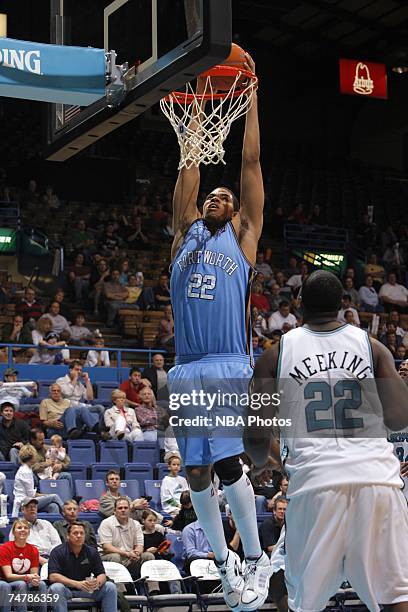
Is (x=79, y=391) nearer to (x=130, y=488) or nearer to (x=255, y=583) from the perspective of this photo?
(x=130, y=488)

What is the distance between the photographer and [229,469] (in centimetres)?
617

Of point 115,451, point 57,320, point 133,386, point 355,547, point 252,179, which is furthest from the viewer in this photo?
point 57,320

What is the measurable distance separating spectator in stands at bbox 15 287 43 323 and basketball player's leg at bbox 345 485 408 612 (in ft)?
40.3

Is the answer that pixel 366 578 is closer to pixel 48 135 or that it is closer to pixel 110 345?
pixel 48 135

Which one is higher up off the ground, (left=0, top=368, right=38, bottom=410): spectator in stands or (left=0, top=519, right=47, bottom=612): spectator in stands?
(left=0, top=368, right=38, bottom=410): spectator in stands

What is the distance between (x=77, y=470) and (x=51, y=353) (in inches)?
123

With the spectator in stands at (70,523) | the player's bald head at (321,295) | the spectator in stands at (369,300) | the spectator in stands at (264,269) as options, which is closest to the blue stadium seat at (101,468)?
the spectator in stands at (70,523)

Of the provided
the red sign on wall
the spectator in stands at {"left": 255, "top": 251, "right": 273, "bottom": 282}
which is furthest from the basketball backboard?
the red sign on wall

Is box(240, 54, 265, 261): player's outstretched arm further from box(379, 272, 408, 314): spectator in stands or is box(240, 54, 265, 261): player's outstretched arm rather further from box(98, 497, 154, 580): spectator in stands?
box(379, 272, 408, 314): spectator in stands

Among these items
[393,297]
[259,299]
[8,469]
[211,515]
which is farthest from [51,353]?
[211,515]

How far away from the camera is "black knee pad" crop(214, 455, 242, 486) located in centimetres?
616

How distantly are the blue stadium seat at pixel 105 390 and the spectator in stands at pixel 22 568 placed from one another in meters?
4.79

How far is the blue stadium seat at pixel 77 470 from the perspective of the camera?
12742 millimetres

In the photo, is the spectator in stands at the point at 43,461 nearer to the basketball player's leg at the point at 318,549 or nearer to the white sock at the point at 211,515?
the white sock at the point at 211,515
